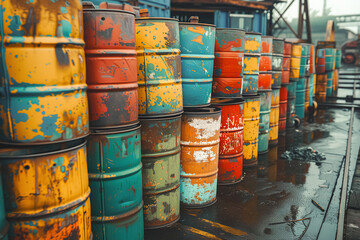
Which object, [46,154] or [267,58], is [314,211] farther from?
[46,154]

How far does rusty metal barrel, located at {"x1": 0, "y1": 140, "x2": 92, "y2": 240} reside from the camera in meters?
2.20

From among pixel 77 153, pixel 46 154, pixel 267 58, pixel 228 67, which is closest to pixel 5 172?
pixel 46 154

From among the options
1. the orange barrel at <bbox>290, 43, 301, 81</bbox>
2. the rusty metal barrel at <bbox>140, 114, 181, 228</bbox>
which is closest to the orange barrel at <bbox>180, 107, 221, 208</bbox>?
Answer: the rusty metal barrel at <bbox>140, 114, 181, 228</bbox>

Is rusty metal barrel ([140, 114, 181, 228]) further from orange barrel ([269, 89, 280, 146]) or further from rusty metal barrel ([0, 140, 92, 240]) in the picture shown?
orange barrel ([269, 89, 280, 146])

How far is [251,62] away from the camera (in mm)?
5672

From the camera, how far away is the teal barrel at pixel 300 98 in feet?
32.1

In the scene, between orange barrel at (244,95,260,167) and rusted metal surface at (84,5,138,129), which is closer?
rusted metal surface at (84,5,138,129)

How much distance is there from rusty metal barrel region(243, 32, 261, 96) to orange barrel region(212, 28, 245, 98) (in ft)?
2.23

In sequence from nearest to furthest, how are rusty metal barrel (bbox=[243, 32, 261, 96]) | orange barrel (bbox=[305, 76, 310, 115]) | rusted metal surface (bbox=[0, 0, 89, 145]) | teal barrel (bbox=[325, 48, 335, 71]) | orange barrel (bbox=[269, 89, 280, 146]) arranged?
rusted metal surface (bbox=[0, 0, 89, 145]) < rusty metal barrel (bbox=[243, 32, 261, 96]) < orange barrel (bbox=[269, 89, 280, 146]) < orange barrel (bbox=[305, 76, 310, 115]) < teal barrel (bbox=[325, 48, 335, 71])

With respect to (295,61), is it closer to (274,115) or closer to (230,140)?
(274,115)

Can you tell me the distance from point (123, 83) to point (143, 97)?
21.5 inches

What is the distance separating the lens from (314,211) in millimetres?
4336

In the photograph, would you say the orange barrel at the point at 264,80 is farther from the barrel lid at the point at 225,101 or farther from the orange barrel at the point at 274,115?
the barrel lid at the point at 225,101

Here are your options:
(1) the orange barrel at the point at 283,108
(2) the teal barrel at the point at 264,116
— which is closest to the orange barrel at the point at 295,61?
(1) the orange barrel at the point at 283,108
